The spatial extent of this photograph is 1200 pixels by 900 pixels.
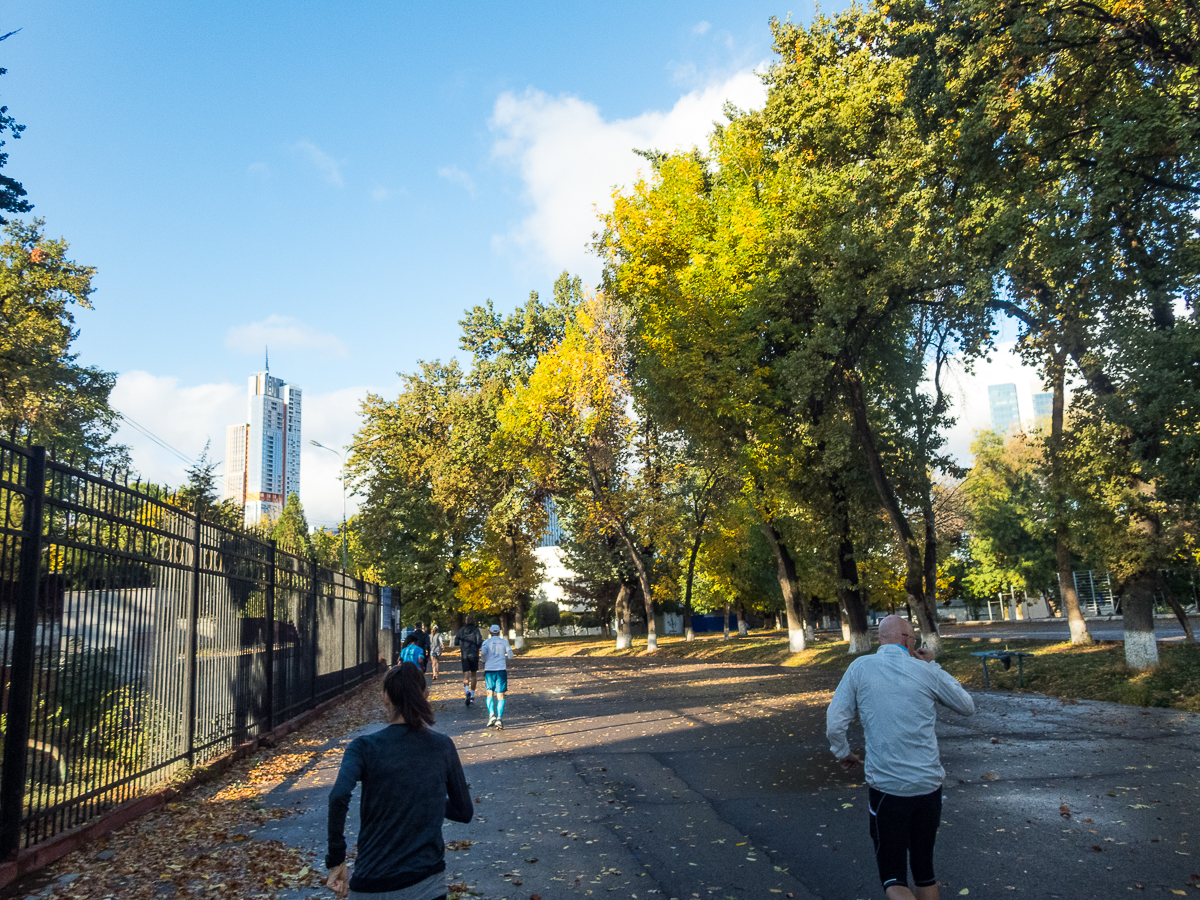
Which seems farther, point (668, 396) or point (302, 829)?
point (668, 396)

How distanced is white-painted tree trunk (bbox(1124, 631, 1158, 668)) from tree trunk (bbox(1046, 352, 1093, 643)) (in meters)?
2.35

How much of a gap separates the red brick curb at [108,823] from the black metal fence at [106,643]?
0.10 m

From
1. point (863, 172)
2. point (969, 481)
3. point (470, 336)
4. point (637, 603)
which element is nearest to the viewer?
point (863, 172)

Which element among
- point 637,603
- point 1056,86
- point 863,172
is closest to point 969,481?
point 637,603

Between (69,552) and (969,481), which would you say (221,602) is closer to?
(69,552)

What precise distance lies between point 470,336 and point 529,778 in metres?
39.3

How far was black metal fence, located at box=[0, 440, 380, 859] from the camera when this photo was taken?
582 centimetres

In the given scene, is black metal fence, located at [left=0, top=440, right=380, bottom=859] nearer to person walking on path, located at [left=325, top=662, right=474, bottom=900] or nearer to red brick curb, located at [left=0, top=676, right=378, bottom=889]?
red brick curb, located at [left=0, top=676, right=378, bottom=889]

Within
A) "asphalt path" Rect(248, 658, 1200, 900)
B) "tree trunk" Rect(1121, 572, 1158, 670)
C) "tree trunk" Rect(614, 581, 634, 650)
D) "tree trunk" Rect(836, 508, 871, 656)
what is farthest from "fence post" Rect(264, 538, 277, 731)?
"tree trunk" Rect(614, 581, 634, 650)

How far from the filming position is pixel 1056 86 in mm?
13602

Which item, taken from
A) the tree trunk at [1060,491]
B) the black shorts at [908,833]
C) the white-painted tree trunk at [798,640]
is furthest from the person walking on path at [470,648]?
the black shorts at [908,833]

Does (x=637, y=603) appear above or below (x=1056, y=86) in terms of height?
below

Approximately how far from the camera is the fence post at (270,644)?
1278 cm

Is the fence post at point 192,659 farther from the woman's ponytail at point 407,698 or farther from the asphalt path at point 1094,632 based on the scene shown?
the asphalt path at point 1094,632
